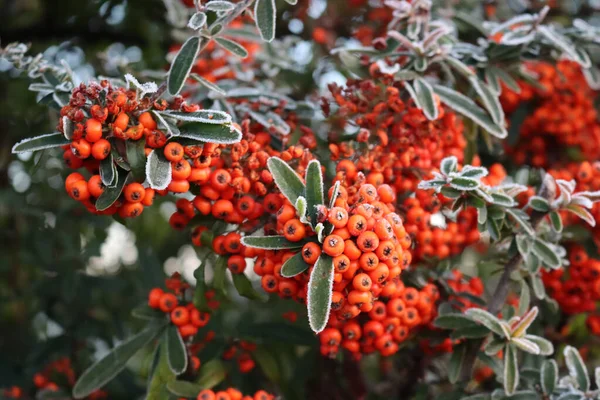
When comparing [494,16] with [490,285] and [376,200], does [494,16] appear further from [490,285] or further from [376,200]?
[376,200]

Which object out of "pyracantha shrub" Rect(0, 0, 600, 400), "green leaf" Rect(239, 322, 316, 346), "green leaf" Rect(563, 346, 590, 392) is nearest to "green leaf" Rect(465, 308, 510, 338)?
"pyracantha shrub" Rect(0, 0, 600, 400)

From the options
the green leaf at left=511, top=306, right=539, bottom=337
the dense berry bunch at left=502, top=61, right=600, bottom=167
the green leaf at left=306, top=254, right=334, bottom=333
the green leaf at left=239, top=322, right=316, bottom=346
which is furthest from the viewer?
the dense berry bunch at left=502, top=61, right=600, bottom=167

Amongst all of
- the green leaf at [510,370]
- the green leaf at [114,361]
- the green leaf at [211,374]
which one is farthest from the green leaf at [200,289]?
the green leaf at [510,370]

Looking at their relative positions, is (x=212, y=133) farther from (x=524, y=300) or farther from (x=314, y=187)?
(x=524, y=300)

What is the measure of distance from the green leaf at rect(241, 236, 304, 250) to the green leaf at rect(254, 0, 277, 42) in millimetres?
686

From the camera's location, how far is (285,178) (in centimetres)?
198

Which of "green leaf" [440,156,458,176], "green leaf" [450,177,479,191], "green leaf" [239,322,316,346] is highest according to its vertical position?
"green leaf" [450,177,479,191]

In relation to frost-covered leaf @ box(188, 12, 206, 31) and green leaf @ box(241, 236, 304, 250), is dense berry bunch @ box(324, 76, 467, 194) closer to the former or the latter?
green leaf @ box(241, 236, 304, 250)

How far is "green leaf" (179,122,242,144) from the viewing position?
6.32 ft

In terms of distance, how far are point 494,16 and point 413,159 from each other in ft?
6.18

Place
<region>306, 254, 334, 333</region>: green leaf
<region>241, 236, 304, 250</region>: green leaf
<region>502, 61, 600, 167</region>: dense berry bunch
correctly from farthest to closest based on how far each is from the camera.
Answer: <region>502, 61, 600, 167</region>: dense berry bunch, <region>241, 236, 304, 250</region>: green leaf, <region>306, 254, 334, 333</region>: green leaf

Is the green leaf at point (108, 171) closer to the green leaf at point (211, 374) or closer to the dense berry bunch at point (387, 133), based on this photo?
the dense berry bunch at point (387, 133)

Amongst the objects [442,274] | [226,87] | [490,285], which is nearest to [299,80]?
[226,87]

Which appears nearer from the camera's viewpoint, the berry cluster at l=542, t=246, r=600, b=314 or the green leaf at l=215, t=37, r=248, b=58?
the green leaf at l=215, t=37, r=248, b=58
